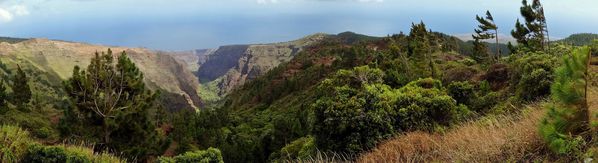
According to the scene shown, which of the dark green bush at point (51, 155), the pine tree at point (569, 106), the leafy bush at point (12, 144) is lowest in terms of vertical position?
the dark green bush at point (51, 155)

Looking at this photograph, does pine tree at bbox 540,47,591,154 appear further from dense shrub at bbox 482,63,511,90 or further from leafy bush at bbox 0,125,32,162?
dense shrub at bbox 482,63,511,90

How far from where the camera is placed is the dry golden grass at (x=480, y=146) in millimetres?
7160

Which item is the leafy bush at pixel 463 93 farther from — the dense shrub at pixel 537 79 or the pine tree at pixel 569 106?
the pine tree at pixel 569 106

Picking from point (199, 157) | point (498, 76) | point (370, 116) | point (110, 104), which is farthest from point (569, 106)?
point (498, 76)

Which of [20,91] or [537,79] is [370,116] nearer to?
[537,79]

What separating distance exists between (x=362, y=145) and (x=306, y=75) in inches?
3330

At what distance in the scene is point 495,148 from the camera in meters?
7.40

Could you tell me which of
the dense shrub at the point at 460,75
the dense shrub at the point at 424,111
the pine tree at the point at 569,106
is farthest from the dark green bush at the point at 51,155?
the dense shrub at the point at 460,75

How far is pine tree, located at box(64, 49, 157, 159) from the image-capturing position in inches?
925

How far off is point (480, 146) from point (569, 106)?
61.9 inches

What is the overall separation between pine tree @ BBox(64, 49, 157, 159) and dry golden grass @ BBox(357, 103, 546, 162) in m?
17.8

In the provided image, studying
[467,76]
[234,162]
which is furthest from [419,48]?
[234,162]

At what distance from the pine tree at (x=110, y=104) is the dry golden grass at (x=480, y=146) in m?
17.8

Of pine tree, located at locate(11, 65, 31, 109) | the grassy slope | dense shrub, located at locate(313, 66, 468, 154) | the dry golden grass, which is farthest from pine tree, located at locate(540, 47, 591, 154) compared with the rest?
pine tree, located at locate(11, 65, 31, 109)
